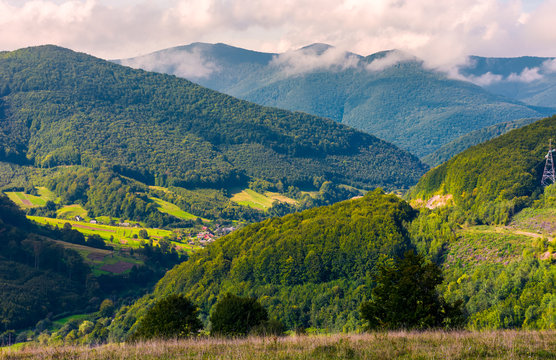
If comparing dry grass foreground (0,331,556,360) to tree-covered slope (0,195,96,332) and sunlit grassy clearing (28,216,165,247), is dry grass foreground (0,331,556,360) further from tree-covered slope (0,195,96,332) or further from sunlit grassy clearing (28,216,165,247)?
sunlit grassy clearing (28,216,165,247)

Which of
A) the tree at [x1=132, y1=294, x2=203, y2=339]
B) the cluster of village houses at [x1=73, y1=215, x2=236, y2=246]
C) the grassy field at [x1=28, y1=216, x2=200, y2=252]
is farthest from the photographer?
the cluster of village houses at [x1=73, y1=215, x2=236, y2=246]

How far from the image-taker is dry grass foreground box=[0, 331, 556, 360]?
1538 centimetres

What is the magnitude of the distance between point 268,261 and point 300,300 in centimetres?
1360

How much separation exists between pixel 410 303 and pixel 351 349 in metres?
11.5

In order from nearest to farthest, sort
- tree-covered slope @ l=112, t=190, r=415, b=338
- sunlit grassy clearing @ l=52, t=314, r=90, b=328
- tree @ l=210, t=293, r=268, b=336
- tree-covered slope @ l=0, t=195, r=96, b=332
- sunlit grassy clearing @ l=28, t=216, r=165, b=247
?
tree @ l=210, t=293, r=268, b=336, tree-covered slope @ l=112, t=190, r=415, b=338, tree-covered slope @ l=0, t=195, r=96, b=332, sunlit grassy clearing @ l=52, t=314, r=90, b=328, sunlit grassy clearing @ l=28, t=216, r=165, b=247

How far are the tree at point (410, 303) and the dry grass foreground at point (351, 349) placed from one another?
7.17m

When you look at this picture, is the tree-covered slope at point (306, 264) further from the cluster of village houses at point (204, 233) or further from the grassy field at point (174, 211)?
the grassy field at point (174, 211)

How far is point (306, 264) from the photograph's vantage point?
7919 centimetres

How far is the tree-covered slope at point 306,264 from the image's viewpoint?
2729 inches

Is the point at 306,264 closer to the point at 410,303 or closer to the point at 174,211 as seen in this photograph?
the point at 410,303

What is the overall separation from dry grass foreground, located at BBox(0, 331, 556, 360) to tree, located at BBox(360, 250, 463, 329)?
7168 millimetres

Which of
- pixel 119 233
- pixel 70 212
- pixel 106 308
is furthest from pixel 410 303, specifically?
pixel 70 212

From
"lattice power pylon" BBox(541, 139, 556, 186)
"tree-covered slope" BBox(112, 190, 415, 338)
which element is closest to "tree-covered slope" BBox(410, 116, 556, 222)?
"lattice power pylon" BBox(541, 139, 556, 186)

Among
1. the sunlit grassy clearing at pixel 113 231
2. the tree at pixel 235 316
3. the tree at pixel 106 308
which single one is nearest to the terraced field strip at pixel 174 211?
the sunlit grassy clearing at pixel 113 231
